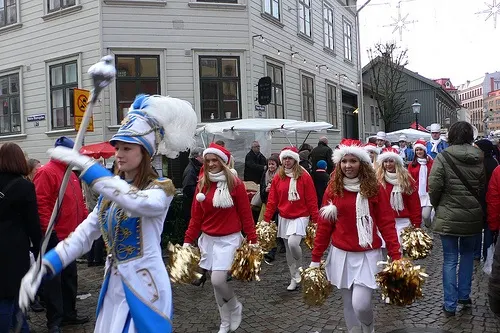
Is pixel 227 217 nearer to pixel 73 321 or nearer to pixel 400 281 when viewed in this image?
pixel 400 281

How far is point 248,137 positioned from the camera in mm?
13898

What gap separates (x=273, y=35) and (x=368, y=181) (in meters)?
13.6

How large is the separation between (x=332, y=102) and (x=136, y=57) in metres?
11.2

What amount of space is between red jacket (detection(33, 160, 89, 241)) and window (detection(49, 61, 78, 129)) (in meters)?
10.3

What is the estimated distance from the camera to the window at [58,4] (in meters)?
15.0

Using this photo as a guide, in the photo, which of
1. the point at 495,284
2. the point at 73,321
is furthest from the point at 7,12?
the point at 495,284

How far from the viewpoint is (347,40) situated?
85.4ft

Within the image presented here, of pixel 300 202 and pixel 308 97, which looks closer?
pixel 300 202

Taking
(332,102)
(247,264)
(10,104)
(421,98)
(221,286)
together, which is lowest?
(221,286)

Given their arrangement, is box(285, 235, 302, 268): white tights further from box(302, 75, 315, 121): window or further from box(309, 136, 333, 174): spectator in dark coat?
box(302, 75, 315, 121): window

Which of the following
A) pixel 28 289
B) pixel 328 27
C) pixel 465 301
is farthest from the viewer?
pixel 328 27

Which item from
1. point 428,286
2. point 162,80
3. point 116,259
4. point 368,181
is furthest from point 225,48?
point 116,259

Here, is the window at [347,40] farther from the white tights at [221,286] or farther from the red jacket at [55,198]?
the white tights at [221,286]

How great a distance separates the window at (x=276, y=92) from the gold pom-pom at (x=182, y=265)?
1277cm
